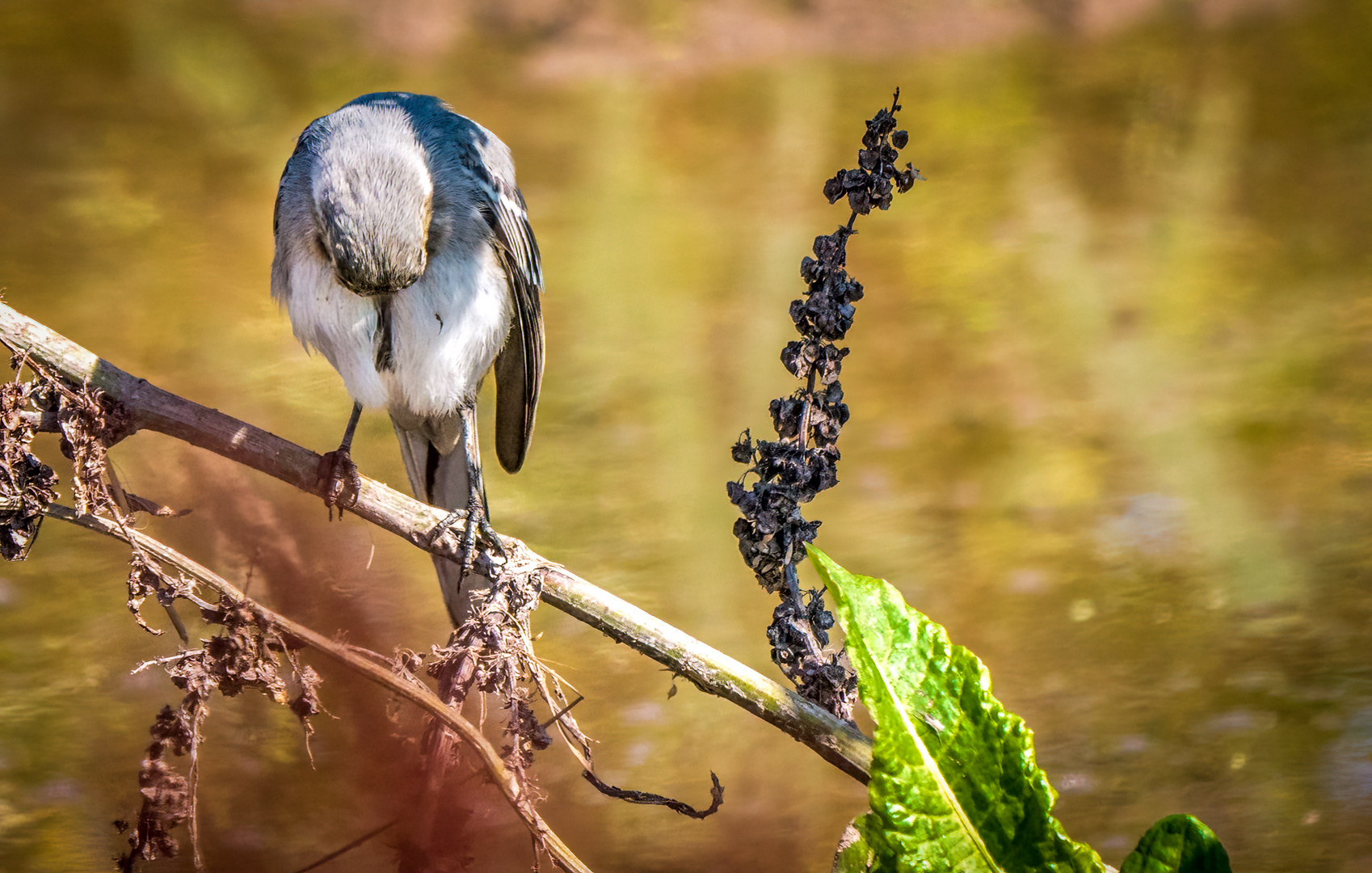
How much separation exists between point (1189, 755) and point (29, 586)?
2.70ft

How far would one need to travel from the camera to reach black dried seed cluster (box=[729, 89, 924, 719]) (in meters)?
0.42

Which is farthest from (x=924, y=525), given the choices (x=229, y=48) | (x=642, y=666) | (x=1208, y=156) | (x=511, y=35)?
(x=229, y=48)

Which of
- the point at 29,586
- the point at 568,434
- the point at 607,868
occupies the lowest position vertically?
the point at 607,868

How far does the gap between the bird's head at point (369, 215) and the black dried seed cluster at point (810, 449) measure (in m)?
0.25

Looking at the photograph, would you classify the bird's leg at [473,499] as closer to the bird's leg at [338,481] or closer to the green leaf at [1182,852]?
the bird's leg at [338,481]

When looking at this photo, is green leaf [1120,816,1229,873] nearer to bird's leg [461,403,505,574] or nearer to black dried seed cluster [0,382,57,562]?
bird's leg [461,403,505,574]

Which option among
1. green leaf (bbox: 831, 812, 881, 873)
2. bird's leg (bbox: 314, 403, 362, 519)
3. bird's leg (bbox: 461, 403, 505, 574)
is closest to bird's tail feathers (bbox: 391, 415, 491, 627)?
bird's leg (bbox: 461, 403, 505, 574)

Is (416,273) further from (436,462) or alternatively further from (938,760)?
(938,760)

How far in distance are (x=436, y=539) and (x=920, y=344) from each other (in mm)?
408

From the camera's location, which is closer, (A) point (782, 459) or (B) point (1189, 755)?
(A) point (782, 459)

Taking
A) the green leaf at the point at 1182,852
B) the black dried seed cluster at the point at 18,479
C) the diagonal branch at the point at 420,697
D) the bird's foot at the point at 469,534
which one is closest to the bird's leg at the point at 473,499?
the bird's foot at the point at 469,534

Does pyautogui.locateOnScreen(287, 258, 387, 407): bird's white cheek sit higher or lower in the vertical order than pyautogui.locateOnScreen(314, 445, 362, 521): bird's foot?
higher

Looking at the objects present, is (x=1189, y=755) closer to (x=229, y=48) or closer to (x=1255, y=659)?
(x=1255, y=659)

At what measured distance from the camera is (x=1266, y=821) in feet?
2.09
